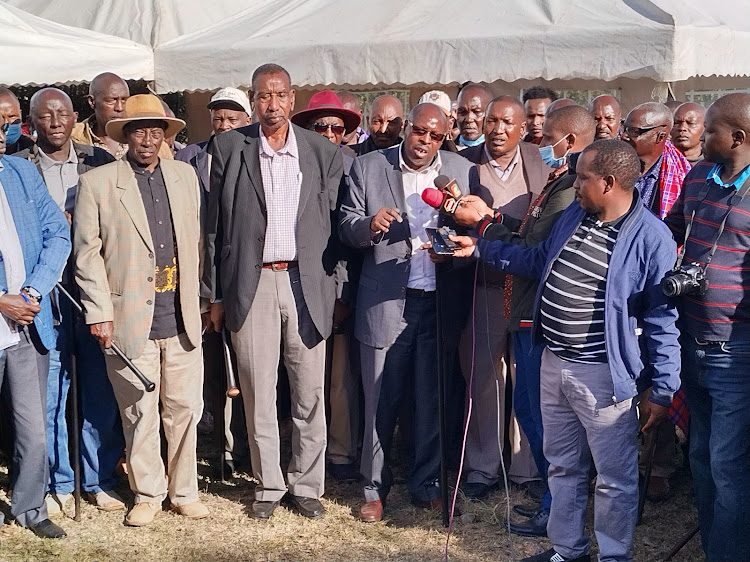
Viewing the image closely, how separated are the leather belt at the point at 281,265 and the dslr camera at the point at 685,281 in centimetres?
204

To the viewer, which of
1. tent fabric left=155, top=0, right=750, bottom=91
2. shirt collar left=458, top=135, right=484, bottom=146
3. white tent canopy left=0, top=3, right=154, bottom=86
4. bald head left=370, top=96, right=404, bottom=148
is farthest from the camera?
white tent canopy left=0, top=3, right=154, bottom=86

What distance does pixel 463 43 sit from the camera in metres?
9.35

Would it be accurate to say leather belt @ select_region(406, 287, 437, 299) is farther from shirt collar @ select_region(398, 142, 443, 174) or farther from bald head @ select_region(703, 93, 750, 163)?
bald head @ select_region(703, 93, 750, 163)

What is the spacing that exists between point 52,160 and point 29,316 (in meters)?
1.21

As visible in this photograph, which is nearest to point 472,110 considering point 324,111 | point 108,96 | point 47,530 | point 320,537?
point 324,111

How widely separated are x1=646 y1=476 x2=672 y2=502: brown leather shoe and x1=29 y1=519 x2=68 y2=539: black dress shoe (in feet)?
10.9

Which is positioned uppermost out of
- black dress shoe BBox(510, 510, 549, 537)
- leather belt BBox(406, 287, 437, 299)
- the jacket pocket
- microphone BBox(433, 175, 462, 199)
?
microphone BBox(433, 175, 462, 199)

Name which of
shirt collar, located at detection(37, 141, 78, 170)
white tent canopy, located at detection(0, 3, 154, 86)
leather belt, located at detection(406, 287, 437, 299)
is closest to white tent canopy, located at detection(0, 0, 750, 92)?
white tent canopy, located at detection(0, 3, 154, 86)

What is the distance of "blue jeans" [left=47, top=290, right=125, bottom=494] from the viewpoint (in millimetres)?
5066

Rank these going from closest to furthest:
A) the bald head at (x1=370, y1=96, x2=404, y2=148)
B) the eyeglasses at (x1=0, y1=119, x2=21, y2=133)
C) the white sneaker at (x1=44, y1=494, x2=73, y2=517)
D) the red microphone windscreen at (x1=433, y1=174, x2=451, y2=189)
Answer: the red microphone windscreen at (x1=433, y1=174, x2=451, y2=189) < the white sneaker at (x1=44, y1=494, x2=73, y2=517) < the eyeglasses at (x1=0, y1=119, x2=21, y2=133) < the bald head at (x1=370, y1=96, x2=404, y2=148)

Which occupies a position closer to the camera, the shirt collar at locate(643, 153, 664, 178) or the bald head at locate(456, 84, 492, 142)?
the shirt collar at locate(643, 153, 664, 178)

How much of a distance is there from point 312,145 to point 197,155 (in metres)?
0.92

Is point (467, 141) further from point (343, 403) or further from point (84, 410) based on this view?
point (84, 410)

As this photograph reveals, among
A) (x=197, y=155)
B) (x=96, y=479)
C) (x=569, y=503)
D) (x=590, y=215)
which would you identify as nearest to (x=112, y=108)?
(x=197, y=155)
